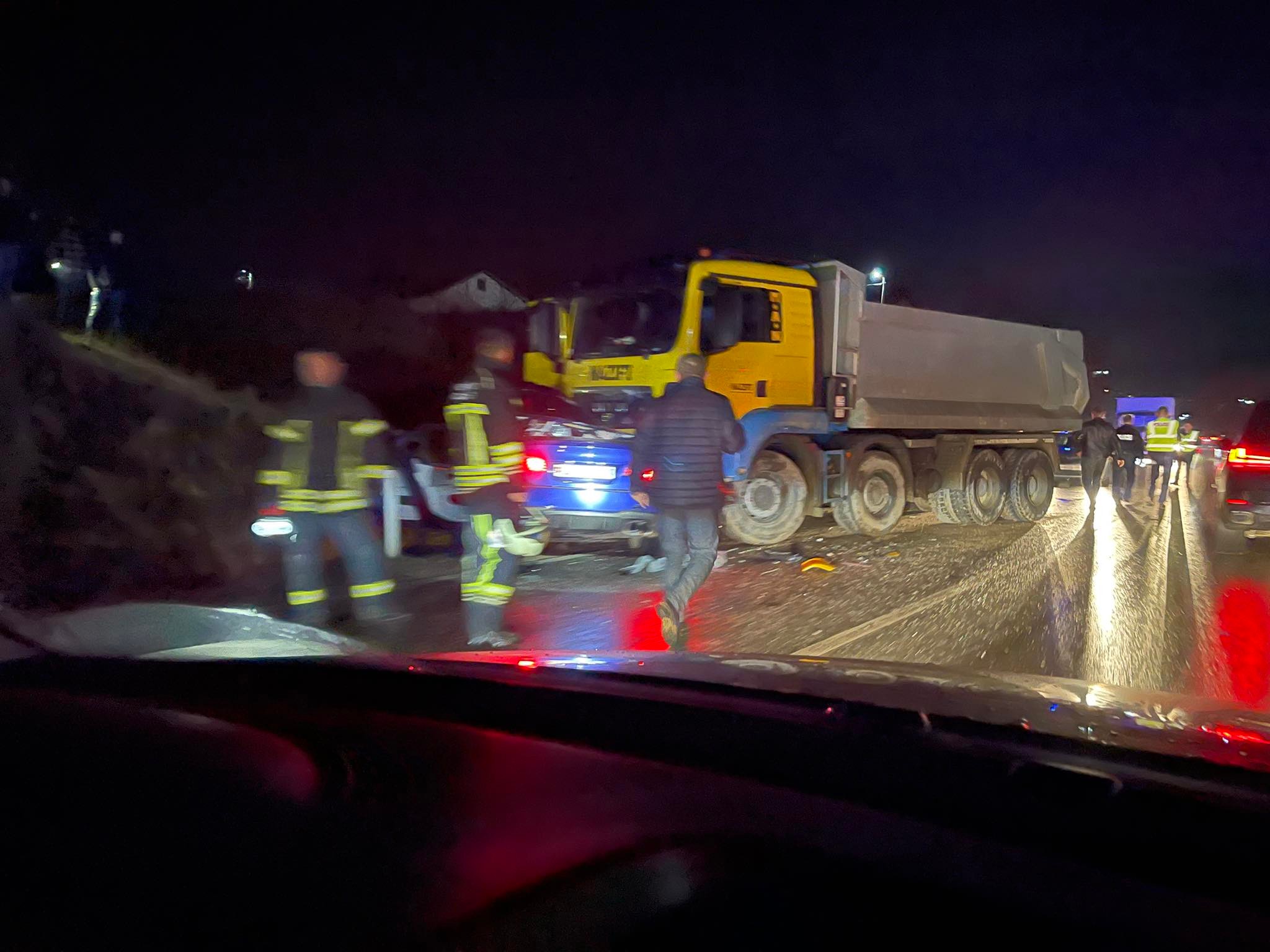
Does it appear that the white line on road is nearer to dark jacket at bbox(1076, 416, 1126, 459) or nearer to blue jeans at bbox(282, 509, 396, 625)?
blue jeans at bbox(282, 509, 396, 625)

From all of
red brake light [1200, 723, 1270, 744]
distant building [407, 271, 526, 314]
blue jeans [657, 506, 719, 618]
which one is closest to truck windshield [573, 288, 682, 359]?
blue jeans [657, 506, 719, 618]

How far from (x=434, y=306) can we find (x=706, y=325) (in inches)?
817

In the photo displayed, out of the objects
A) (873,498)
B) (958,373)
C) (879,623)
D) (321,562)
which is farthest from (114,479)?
(958,373)

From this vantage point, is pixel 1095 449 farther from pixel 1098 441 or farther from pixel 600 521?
pixel 600 521

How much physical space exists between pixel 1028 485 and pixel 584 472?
8058mm

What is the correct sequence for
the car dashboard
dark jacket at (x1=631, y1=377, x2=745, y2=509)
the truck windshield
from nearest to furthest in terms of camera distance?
the car dashboard, dark jacket at (x1=631, y1=377, x2=745, y2=509), the truck windshield

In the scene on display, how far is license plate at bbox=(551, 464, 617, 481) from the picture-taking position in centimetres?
859

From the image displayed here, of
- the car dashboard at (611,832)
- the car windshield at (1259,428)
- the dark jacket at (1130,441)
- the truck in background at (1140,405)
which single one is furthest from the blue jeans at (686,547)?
the truck in background at (1140,405)

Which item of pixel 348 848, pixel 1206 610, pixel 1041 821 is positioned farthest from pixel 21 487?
pixel 1206 610

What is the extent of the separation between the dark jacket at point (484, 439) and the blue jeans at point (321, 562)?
2.19 feet

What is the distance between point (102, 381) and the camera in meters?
10.3

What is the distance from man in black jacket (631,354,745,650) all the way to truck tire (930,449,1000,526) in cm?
715

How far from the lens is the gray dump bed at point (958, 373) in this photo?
1103 centimetres

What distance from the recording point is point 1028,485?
1388 cm
